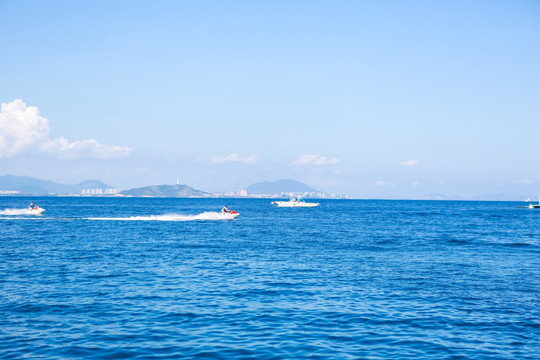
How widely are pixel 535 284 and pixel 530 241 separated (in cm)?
3607

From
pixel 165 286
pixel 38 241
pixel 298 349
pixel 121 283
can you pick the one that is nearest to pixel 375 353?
pixel 298 349

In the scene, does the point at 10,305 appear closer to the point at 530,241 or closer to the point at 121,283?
the point at 121,283

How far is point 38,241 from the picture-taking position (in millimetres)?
53750

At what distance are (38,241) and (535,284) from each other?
2011 inches

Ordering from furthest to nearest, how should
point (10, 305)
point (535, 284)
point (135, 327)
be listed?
point (535, 284) → point (10, 305) → point (135, 327)

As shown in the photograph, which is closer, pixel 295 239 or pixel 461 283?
pixel 461 283

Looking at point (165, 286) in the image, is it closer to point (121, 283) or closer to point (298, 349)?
point (121, 283)

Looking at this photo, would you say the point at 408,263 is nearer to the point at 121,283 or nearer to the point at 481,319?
the point at 481,319

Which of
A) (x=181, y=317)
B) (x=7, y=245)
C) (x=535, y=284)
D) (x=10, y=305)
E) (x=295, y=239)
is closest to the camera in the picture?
(x=181, y=317)

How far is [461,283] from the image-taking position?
31.0 m

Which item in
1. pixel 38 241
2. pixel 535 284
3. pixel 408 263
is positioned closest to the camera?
pixel 535 284

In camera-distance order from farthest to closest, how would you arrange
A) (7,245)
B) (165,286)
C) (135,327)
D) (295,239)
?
(295,239) < (7,245) < (165,286) < (135,327)

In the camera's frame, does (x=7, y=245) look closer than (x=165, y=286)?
No

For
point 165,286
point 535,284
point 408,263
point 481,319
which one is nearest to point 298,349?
point 481,319
